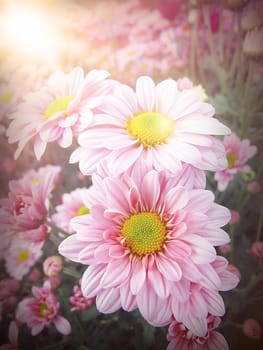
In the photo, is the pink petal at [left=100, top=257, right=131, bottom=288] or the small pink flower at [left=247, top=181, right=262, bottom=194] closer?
the pink petal at [left=100, top=257, right=131, bottom=288]

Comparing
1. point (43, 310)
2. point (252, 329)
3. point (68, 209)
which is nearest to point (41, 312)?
point (43, 310)

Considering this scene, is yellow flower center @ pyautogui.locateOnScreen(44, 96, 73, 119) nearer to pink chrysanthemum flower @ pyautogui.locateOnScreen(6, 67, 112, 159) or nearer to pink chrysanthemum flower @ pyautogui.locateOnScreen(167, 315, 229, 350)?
pink chrysanthemum flower @ pyautogui.locateOnScreen(6, 67, 112, 159)

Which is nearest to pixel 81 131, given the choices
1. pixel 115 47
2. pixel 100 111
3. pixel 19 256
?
pixel 100 111

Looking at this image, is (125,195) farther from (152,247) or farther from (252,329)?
(252,329)

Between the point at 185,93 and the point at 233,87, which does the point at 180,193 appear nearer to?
the point at 185,93

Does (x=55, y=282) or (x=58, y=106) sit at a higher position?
(x=58, y=106)

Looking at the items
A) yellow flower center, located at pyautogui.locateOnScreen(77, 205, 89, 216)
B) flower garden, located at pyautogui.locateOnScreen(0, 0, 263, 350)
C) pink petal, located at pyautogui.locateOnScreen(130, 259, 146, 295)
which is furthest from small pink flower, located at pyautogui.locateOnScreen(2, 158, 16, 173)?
pink petal, located at pyautogui.locateOnScreen(130, 259, 146, 295)
